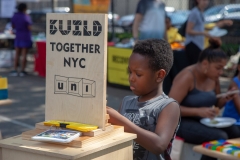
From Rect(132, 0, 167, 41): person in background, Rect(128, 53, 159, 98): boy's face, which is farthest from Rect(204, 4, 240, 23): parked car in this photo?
Rect(128, 53, 159, 98): boy's face

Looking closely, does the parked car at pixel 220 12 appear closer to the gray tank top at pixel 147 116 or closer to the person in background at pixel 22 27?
the person in background at pixel 22 27

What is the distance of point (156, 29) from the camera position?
806 cm

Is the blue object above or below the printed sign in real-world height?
below

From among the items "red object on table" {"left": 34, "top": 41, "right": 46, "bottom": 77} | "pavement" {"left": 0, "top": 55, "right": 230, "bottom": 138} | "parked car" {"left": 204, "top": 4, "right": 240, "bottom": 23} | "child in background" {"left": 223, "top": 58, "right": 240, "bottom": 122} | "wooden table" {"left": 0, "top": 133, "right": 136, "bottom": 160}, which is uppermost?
"parked car" {"left": 204, "top": 4, "right": 240, "bottom": 23}

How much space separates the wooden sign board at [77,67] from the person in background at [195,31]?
5.58m

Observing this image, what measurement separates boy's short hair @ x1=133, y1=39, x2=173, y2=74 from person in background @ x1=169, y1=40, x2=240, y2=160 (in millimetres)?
1736

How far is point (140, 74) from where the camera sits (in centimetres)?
258

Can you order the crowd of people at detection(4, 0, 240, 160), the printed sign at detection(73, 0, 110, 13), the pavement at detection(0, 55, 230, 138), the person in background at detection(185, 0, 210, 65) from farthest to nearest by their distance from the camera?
the printed sign at detection(73, 0, 110, 13), the person in background at detection(185, 0, 210, 65), the pavement at detection(0, 55, 230, 138), the crowd of people at detection(4, 0, 240, 160)

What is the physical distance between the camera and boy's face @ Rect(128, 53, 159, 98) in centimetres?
258

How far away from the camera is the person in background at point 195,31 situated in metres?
7.74

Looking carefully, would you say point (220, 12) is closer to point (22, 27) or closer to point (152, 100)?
point (22, 27)

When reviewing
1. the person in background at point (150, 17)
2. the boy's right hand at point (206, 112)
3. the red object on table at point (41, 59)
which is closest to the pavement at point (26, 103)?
the red object on table at point (41, 59)

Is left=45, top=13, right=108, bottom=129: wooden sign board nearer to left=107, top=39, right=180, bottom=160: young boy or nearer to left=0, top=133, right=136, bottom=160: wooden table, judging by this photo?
left=0, top=133, right=136, bottom=160: wooden table

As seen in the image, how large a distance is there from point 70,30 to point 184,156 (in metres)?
2.69
